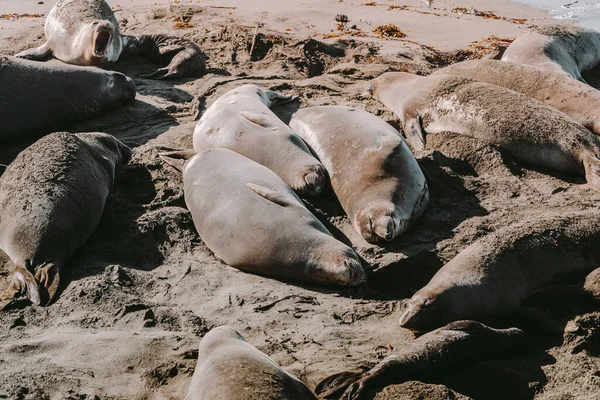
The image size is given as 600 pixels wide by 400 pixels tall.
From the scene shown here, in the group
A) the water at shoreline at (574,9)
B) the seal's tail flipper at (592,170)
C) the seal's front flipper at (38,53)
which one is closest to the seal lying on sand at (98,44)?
the seal's front flipper at (38,53)

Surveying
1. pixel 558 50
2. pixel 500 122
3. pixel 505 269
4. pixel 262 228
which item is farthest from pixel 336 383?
pixel 558 50

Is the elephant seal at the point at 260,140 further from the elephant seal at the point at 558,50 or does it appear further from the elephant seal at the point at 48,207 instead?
the elephant seal at the point at 558,50

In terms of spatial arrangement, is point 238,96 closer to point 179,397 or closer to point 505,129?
point 505,129

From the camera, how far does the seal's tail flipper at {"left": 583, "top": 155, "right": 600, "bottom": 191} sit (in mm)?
5164

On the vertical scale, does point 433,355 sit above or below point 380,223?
above

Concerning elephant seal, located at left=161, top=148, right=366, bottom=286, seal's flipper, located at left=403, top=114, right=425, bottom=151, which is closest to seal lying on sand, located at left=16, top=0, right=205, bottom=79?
seal's flipper, located at left=403, top=114, right=425, bottom=151

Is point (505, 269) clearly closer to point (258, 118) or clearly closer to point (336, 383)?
point (336, 383)

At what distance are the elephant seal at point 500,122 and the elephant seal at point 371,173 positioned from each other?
0.75 m

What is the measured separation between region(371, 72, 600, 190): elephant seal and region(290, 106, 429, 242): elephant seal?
752mm

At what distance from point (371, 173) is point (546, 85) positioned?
94.3 inches

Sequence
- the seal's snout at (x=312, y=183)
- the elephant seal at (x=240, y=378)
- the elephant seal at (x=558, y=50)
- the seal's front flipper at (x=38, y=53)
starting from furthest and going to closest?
the seal's front flipper at (x=38, y=53) < the elephant seal at (x=558, y=50) < the seal's snout at (x=312, y=183) < the elephant seal at (x=240, y=378)

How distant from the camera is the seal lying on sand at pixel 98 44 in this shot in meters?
7.92

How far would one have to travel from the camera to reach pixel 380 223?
4.47 m

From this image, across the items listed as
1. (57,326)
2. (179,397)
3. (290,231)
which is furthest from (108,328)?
(290,231)
